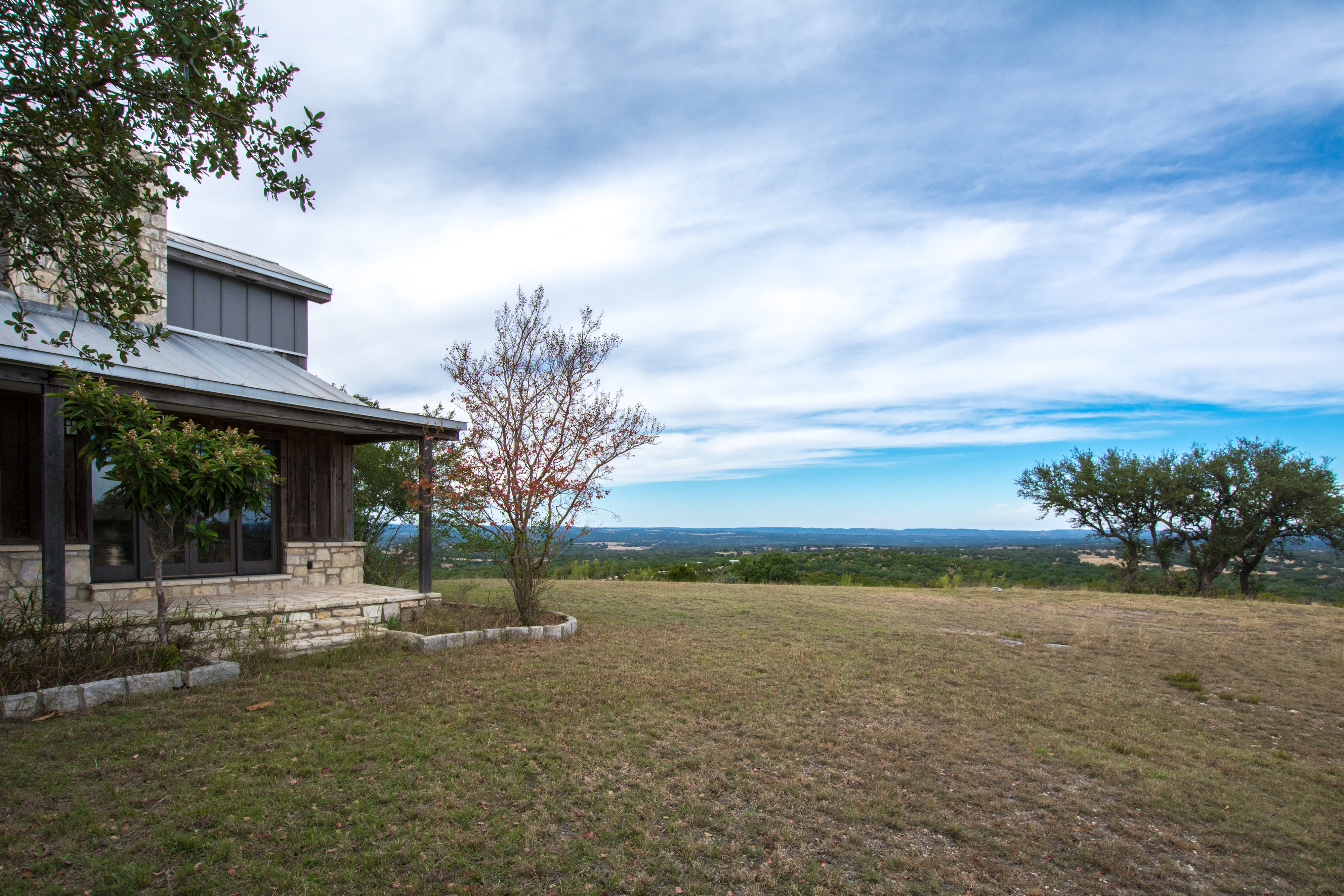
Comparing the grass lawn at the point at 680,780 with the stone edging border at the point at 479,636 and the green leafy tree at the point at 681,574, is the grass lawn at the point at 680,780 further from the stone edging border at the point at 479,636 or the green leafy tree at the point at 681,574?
the green leafy tree at the point at 681,574

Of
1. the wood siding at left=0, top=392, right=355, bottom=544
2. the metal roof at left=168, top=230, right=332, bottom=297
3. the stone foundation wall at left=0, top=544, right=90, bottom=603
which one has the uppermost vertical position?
the metal roof at left=168, top=230, right=332, bottom=297

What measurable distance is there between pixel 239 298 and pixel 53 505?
5433 millimetres

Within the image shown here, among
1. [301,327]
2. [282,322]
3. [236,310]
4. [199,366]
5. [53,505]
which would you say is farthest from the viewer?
[301,327]

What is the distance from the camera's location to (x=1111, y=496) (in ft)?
78.0

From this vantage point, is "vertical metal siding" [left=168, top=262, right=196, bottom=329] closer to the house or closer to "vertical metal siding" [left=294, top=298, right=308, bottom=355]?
the house

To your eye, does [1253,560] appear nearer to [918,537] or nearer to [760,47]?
[760,47]

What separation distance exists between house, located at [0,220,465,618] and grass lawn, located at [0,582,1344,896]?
2097mm

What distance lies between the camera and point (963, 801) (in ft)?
12.9

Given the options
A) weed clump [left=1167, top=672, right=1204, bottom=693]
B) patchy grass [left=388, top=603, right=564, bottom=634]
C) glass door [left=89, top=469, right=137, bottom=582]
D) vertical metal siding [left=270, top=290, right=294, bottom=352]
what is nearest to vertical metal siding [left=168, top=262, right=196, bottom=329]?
vertical metal siding [left=270, top=290, right=294, bottom=352]

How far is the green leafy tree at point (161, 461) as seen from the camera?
5.18 m

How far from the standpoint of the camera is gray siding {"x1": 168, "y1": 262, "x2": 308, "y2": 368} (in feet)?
31.4

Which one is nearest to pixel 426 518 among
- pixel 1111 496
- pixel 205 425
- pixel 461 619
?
pixel 461 619

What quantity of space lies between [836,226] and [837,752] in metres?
10.9

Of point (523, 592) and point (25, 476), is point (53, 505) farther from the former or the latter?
point (523, 592)
